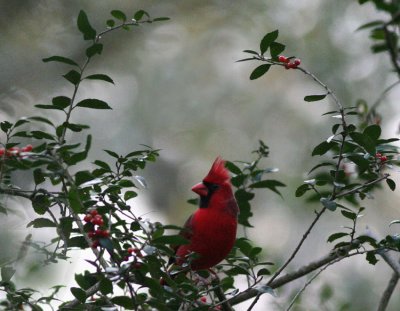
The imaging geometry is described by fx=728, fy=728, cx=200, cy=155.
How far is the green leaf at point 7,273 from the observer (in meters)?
2.11

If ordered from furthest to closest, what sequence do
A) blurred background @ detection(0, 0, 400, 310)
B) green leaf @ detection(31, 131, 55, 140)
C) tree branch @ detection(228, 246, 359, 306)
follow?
1. blurred background @ detection(0, 0, 400, 310)
2. tree branch @ detection(228, 246, 359, 306)
3. green leaf @ detection(31, 131, 55, 140)

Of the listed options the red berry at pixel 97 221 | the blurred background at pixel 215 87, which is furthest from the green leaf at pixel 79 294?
the blurred background at pixel 215 87

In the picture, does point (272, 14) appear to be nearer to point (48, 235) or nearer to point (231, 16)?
point (231, 16)

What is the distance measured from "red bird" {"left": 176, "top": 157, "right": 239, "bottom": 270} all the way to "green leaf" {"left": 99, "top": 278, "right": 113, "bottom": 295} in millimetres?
919

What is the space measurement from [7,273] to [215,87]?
5302mm

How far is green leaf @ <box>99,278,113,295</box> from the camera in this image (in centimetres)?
182

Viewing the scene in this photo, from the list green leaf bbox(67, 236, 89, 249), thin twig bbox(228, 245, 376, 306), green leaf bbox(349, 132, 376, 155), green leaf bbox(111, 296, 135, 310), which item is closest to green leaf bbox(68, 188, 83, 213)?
green leaf bbox(67, 236, 89, 249)

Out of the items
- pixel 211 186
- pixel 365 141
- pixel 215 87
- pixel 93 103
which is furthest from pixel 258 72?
pixel 215 87

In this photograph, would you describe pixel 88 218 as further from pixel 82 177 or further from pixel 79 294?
pixel 79 294

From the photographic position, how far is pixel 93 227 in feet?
6.37

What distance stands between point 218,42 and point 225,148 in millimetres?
1148

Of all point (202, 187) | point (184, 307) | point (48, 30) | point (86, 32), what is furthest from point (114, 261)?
point (48, 30)

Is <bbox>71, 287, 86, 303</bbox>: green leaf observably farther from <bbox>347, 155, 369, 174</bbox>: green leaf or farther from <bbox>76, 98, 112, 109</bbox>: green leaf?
<bbox>347, 155, 369, 174</bbox>: green leaf

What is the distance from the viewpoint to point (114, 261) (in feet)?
6.15
